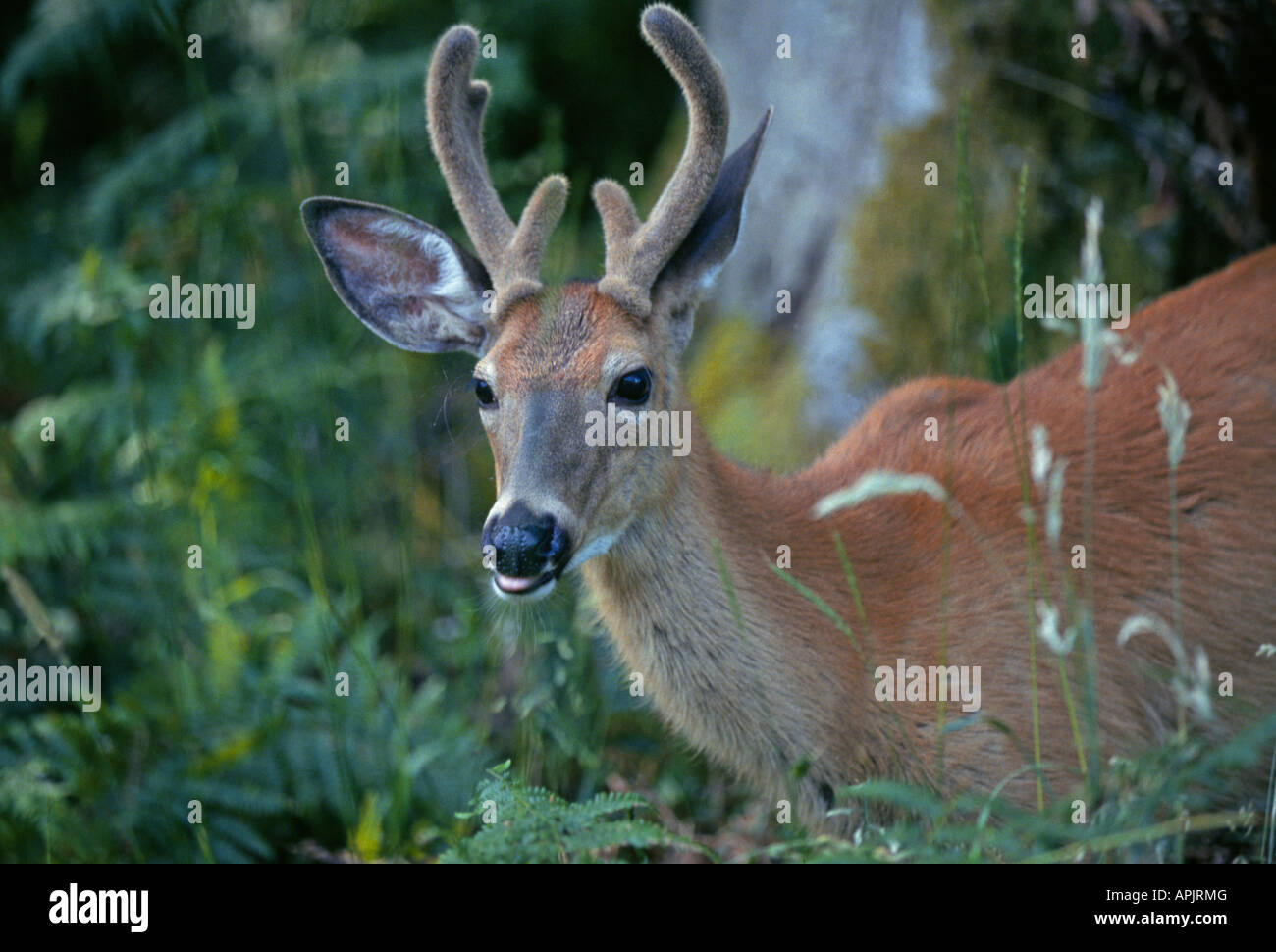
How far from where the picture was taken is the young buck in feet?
13.2

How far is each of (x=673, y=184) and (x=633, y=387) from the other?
65cm

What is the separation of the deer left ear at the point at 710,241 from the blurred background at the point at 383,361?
797 millimetres

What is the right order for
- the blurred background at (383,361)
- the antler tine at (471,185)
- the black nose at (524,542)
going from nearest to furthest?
the black nose at (524,542), the antler tine at (471,185), the blurred background at (383,361)

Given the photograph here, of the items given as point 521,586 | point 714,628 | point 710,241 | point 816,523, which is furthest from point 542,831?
point 710,241

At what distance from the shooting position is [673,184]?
414cm

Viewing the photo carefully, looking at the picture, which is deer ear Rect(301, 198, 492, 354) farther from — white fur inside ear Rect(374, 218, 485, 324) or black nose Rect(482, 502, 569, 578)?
black nose Rect(482, 502, 569, 578)

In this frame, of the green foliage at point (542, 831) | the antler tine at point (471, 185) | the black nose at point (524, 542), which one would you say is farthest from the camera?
the antler tine at point (471, 185)

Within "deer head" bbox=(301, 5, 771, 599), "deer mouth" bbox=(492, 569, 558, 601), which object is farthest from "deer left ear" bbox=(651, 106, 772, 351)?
"deer mouth" bbox=(492, 569, 558, 601)

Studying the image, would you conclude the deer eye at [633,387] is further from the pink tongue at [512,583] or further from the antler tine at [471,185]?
the pink tongue at [512,583]

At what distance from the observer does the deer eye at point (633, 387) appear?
4.09 metres

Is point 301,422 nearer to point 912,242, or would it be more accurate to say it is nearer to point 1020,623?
point 912,242

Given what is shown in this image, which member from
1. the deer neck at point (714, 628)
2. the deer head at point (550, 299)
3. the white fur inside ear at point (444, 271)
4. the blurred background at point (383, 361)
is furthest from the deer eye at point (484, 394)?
the deer neck at point (714, 628)

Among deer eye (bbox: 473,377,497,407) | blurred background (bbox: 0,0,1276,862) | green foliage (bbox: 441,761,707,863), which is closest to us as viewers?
green foliage (bbox: 441,761,707,863)
